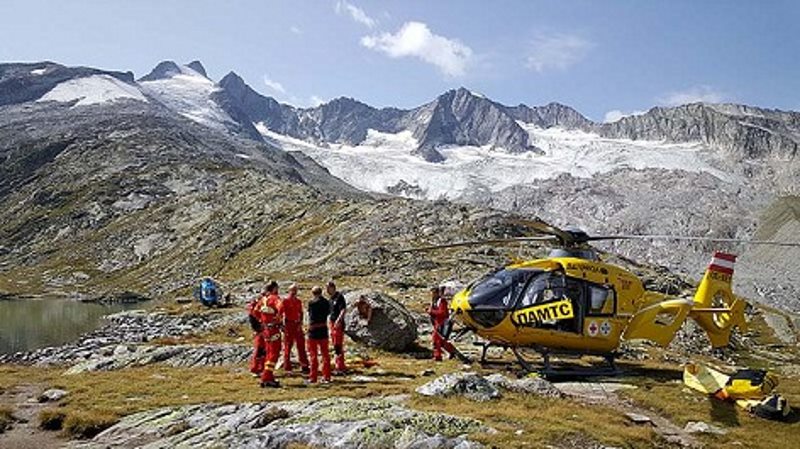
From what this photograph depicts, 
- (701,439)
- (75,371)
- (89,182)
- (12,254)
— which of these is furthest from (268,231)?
(701,439)

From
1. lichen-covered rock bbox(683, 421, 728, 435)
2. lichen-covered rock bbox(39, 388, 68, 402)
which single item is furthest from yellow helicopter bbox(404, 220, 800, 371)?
lichen-covered rock bbox(39, 388, 68, 402)

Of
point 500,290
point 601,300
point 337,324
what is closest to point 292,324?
point 337,324

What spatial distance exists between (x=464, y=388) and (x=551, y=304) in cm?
588

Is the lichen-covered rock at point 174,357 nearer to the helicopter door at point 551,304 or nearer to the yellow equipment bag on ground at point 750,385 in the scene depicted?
the helicopter door at point 551,304

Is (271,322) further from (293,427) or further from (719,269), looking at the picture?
(719,269)

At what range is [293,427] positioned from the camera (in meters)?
13.5

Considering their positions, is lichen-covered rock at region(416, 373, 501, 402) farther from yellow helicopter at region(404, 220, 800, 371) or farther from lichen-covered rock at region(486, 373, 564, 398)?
yellow helicopter at region(404, 220, 800, 371)

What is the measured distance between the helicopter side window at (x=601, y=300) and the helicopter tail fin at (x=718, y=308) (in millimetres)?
3871

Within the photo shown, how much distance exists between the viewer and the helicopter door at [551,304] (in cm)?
2150

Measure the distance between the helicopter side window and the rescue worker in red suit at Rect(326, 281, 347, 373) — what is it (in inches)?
318

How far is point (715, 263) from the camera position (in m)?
24.9

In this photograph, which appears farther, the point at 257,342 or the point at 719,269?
the point at 719,269

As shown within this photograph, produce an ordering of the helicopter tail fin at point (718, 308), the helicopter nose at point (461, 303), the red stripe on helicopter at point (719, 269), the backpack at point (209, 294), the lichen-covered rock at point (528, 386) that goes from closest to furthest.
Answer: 1. the lichen-covered rock at point (528, 386)
2. the helicopter nose at point (461, 303)
3. the helicopter tail fin at point (718, 308)
4. the red stripe on helicopter at point (719, 269)
5. the backpack at point (209, 294)

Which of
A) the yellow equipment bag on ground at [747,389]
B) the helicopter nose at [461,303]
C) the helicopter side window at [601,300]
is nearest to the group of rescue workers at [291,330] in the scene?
the helicopter nose at [461,303]
